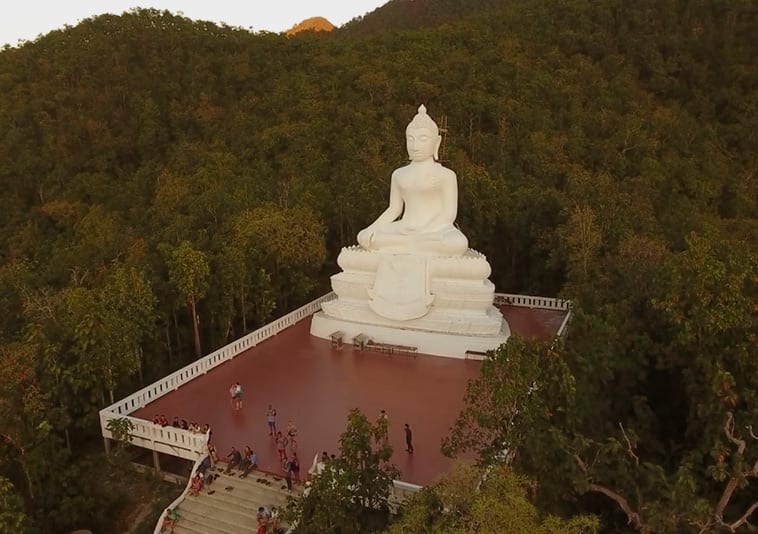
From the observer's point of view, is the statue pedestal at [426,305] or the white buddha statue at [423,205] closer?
the statue pedestal at [426,305]

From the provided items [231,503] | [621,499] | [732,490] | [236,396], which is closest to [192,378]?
[236,396]

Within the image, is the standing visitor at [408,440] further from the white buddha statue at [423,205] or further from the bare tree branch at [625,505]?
the white buddha statue at [423,205]

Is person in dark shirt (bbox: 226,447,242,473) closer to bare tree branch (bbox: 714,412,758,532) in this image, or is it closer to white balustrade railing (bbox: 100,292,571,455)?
white balustrade railing (bbox: 100,292,571,455)

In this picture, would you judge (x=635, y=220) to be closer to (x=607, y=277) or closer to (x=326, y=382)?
(x=607, y=277)

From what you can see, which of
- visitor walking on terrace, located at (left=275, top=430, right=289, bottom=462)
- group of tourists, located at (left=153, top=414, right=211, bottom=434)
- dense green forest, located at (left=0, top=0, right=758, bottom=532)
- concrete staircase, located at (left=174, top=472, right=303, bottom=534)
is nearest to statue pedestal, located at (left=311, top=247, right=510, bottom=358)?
dense green forest, located at (left=0, top=0, right=758, bottom=532)

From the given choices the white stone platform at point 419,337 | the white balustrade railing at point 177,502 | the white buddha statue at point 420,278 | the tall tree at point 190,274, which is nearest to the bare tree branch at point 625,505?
the white balustrade railing at point 177,502

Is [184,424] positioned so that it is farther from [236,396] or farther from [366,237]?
[366,237]

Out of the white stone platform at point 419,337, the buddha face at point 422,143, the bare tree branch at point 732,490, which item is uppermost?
the buddha face at point 422,143
